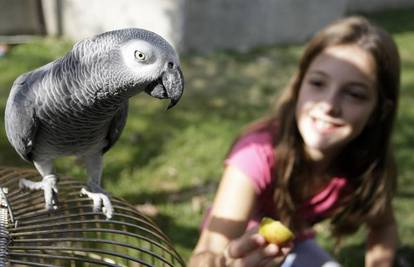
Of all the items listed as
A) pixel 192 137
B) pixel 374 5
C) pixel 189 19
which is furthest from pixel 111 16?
pixel 374 5

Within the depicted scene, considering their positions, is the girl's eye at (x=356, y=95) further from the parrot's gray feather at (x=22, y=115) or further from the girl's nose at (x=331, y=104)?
the parrot's gray feather at (x=22, y=115)

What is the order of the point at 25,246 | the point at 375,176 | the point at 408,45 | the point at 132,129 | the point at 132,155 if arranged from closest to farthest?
the point at 25,246, the point at 375,176, the point at 132,155, the point at 132,129, the point at 408,45

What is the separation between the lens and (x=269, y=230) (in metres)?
0.96

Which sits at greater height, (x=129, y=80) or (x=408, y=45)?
(x=129, y=80)

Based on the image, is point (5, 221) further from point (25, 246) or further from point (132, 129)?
point (132, 129)

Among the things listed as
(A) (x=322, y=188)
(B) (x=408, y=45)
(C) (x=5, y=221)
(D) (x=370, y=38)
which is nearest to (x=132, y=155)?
(A) (x=322, y=188)

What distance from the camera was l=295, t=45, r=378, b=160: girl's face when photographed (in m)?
1.10

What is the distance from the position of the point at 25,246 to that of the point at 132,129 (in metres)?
1.47

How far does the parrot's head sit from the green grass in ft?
3.66

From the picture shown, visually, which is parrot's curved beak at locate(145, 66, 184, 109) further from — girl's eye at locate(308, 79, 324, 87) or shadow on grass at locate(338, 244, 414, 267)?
shadow on grass at locate(338, 244, 414, 267)

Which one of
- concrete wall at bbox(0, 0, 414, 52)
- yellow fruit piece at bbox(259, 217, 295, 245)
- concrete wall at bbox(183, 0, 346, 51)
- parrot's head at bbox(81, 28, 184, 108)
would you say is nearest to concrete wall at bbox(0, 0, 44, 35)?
concrete wall at bbox(0, 0, 414, 52)

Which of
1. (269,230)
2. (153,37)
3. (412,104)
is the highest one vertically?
(153,37)

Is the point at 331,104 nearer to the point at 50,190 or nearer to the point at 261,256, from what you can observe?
the point at 261,256

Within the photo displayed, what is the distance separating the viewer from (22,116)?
668 millimetres
